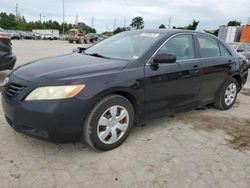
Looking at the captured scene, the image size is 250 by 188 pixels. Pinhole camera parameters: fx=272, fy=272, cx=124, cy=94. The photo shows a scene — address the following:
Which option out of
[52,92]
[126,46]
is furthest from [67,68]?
[126,46]

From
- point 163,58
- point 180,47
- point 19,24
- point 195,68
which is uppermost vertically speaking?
point 180,47

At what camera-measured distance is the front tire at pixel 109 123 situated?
307 cm

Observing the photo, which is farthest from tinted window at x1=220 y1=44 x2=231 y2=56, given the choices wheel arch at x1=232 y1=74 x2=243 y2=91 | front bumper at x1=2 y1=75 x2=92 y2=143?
front bumper at x1=2 y1=75 x2=92 y2=143

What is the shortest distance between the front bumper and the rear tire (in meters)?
3.02

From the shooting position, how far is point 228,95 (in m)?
5.22

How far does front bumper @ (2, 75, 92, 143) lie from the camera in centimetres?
282

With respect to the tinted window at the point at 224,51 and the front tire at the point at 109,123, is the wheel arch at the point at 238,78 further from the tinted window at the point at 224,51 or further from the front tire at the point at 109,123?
the front tire at the point at 109,123

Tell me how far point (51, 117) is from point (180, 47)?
230 centimetres

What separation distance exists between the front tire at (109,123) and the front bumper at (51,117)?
0.12 meters

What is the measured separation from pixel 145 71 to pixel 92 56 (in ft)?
2.86

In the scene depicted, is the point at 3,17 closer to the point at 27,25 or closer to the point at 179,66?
the point at 27,25

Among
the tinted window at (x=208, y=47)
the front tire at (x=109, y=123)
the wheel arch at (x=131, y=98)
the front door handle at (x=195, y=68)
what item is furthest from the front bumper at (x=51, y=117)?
the tinted window at (x=208, y=47)

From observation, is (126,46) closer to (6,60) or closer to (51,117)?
(51,117)

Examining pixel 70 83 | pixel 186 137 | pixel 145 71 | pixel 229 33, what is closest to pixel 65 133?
pixel 70 83
